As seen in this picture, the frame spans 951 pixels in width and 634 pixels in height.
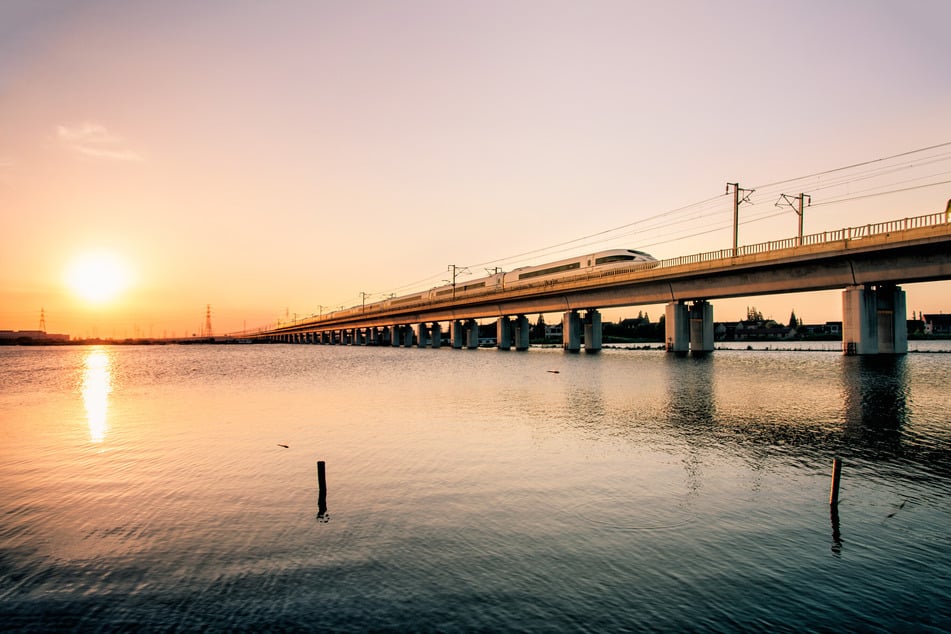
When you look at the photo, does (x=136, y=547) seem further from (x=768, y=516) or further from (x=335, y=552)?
(x=768, y=516)

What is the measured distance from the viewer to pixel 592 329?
106688mm

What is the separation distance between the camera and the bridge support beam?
59.1 metres

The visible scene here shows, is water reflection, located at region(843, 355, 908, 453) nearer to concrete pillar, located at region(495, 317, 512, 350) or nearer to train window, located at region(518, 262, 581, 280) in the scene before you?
train window, located at region(518, 262, 581, 280)

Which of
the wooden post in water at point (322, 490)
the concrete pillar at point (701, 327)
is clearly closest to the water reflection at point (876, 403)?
the wooden post in water at point (322, 490)

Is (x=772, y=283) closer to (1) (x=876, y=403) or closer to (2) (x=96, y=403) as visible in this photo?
(1) (x=876, y=403)

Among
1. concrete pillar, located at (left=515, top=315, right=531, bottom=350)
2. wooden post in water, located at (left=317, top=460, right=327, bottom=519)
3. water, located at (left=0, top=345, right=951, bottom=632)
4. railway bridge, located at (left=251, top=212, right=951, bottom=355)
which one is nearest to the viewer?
water, located at (left=0, top=345, right=951, bottom=632)

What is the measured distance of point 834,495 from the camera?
13398 mm

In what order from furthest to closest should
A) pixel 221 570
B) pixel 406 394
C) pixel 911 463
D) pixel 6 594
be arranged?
pixel 406 394, pixel 911 463, pixel 221 570, pixel 6 594

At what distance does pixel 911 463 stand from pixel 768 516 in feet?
27.1

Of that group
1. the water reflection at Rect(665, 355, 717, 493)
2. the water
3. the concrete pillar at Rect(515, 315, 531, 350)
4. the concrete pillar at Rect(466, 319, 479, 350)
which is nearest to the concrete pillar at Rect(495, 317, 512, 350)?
the concrete pillar at Rect(515, 315, 531, 350)

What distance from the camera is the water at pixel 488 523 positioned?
9586 mm

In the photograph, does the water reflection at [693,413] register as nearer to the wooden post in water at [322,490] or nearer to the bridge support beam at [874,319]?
the wooden post in water at [322,490]

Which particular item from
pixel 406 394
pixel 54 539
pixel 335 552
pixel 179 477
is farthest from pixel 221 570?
pixel 406 394

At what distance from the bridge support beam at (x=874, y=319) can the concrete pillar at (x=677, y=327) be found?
23417mm
